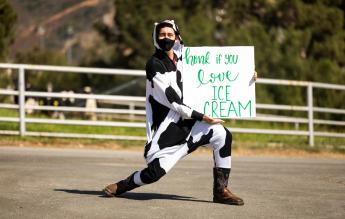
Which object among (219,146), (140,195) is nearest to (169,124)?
(219,146)

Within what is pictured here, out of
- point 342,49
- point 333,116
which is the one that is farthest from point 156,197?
point 342,49

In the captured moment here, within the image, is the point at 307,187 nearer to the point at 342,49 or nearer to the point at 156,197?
the point at 156,197

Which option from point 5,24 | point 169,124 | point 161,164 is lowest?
point 161,164

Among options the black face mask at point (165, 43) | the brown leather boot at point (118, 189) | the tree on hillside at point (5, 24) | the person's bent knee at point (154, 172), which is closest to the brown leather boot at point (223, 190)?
the person's bent knee at point (154, 172)

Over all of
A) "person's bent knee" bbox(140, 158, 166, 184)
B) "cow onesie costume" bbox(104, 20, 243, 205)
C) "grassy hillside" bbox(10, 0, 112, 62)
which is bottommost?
"person's bent knee" bbox(140, 158, 166, 184)

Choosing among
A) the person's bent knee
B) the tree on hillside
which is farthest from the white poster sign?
the tree on hillside

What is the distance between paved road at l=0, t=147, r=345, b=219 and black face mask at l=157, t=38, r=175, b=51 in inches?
57.2

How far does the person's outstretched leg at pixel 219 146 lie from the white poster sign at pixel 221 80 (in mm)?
481

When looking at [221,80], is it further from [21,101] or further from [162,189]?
[21,101]

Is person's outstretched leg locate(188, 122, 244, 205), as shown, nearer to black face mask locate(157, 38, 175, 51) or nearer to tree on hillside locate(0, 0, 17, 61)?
black face mask locate(157, 38, 175, 51)

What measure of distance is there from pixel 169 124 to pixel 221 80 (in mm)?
959

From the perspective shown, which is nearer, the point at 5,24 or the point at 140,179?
the point at 140,179

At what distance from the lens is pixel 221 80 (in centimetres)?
926

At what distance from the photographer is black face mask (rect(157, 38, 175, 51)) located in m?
8.52
